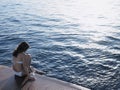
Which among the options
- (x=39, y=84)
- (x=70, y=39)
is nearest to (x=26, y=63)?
(x=39, y=84)

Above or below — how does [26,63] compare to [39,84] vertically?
above

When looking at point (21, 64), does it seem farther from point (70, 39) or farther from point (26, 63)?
point (70, 39)

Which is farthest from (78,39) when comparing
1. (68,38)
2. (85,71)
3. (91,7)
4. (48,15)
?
(91,7)

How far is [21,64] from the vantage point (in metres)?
10.7

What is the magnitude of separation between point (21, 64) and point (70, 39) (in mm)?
11188

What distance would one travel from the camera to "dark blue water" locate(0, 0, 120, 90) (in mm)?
14430

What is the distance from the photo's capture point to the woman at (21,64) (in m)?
10.3

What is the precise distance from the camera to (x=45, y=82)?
1083 cm

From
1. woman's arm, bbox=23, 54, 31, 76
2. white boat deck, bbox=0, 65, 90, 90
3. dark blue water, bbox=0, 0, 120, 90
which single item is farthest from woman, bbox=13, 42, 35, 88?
dark blue water, bbox=0, 0, 120, 90

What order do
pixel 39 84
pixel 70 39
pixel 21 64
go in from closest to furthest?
1. pixel 39 84
2. pixel 21 64
3. pixel 70 39

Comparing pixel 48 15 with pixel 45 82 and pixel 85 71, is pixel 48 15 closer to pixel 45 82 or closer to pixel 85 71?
pixel 85 71

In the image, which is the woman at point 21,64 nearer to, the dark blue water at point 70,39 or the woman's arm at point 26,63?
the woman's arm at point 26,63

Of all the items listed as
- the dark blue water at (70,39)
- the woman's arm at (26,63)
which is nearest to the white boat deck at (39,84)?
the woman's arm at (26,63)

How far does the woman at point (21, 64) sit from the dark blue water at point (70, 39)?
11.3 ft
